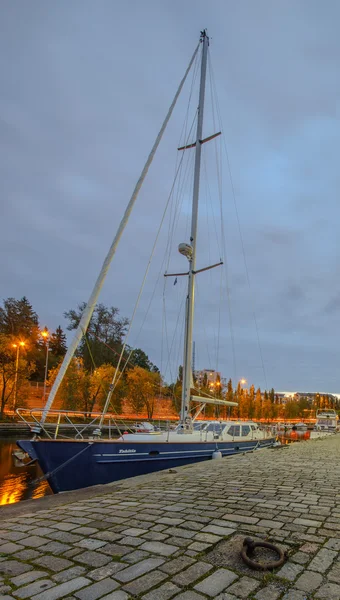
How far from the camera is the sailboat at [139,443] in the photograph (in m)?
10.4

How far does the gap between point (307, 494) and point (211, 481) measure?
195 cm

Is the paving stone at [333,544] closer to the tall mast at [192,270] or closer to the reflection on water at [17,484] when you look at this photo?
the reflection on water at [17,484]

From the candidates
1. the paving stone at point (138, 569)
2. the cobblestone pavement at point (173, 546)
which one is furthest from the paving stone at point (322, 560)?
the paving stone at point (138, 569)

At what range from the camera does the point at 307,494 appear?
5.99 metres

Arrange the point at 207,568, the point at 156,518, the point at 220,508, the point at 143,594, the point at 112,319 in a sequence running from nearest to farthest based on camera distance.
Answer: the point at 143,594 < the point at 207,568 < the point at 156,518 < the point at 220,508 < the point at 112,319

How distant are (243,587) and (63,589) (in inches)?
54.3

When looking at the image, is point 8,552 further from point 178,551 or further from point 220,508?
point 220,508

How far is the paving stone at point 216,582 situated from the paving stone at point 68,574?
3.33 feet

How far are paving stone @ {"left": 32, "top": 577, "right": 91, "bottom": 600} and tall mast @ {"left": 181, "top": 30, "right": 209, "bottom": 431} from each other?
12.3 metres

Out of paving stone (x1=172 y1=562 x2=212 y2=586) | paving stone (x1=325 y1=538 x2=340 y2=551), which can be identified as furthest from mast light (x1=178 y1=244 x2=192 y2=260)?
paving stone (x1=172 y1=562 x2=212 y2=586)

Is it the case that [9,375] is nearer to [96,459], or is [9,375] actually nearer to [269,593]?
[96,459]

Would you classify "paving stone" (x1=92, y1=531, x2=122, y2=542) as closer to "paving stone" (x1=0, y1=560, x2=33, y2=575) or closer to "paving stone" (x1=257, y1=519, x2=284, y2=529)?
"paving stone" (x1=0, y1=560, x2=33, y2=575)

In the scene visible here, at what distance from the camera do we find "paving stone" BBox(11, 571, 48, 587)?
292 centimetres

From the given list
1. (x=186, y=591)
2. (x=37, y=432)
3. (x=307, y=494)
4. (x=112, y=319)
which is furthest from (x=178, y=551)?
(x=112, y=319)
